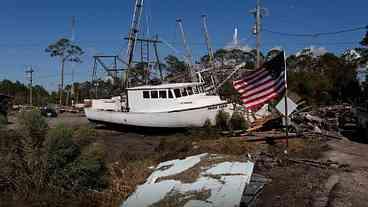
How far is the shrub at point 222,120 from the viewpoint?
19.5 meters

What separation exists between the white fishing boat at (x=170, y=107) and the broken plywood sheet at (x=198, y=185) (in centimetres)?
1166

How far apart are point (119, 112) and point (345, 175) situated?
52.8 feet

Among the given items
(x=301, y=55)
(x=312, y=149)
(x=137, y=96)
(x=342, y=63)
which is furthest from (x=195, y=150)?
(x=301, y=55)

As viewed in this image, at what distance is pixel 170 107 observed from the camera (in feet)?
69.4

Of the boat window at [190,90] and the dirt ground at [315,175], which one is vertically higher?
the boat window at [190,90]

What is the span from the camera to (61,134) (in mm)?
8141

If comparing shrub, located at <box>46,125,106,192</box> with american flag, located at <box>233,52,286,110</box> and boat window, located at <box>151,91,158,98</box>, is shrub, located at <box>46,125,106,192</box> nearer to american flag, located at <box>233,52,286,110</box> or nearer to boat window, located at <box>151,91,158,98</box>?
american flag, located at <box>233,52,286,110</box>

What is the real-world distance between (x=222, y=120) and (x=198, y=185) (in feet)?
42.3

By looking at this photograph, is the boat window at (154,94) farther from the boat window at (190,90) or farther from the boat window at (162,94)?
the boat window at (190,90)

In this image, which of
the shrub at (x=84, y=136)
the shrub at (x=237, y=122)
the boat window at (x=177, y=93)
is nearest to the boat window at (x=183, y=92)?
the boat window at (x=177, y=93)

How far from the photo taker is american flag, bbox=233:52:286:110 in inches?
492

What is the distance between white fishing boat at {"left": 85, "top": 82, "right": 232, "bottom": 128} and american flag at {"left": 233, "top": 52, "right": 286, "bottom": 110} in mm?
7589

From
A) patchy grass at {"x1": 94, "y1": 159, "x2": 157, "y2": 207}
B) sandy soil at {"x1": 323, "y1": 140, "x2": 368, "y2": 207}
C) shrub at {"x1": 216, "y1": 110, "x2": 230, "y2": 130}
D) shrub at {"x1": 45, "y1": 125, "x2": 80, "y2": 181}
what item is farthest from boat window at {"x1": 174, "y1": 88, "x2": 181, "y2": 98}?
shrub at {"x1": 45, "y1": 125, "x2": 80, "y2": 181}

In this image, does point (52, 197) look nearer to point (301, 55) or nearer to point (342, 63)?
point (342, 63)
